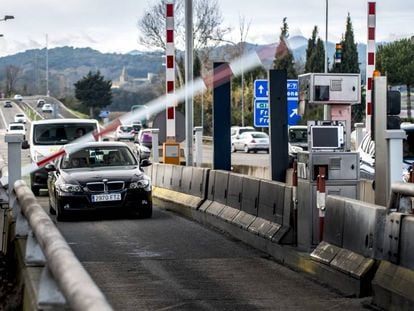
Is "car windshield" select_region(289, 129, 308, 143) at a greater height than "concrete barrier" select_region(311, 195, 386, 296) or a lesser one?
greater

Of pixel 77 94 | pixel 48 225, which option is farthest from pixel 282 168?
pixel 77 94

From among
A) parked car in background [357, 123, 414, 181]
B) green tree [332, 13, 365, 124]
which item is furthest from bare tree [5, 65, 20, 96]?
parked car in background [357, 123, 414, 181]

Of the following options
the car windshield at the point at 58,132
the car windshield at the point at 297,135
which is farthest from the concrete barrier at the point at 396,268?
the car windshield at the point at 297,135

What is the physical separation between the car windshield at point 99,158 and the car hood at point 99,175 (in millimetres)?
367

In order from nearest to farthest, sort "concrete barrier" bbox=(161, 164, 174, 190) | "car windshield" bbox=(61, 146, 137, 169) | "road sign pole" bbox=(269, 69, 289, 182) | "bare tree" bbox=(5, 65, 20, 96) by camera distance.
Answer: "road sign pole" bbox=(269, 69, 289, 182) → "car windshield" bbox=(61, 146, 137, 169) → "concrete barrier" bbox=(161, 164, 174, 190) → "bare tree" bbox=(5, 65, 20, 96)

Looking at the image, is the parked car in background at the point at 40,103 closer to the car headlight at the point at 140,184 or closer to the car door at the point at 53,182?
the car door at the point at 53,182

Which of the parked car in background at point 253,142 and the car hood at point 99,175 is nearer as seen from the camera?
the car hood at point 99,175

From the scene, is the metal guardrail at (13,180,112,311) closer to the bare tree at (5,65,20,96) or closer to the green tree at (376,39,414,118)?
the green tree at (376,39,414,118)

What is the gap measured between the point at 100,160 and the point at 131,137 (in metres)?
60.5

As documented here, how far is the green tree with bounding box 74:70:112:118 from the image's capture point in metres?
129

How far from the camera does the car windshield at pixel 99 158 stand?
1825 cm

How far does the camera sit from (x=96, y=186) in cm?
1703

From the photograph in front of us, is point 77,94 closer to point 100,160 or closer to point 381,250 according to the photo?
point 100,160

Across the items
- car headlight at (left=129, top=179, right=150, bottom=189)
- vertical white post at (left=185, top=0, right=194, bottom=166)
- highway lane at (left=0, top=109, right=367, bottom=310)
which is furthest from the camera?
vertical white post at (left=185, top=0, right=194, bottom=166)
